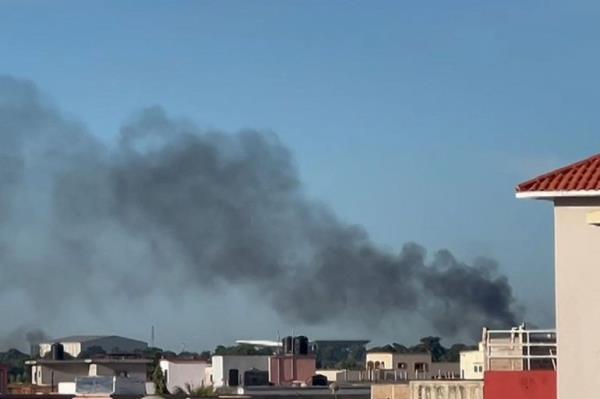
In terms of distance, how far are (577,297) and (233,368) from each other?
73526 millimetres

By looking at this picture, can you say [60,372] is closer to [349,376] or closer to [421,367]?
[349,376]

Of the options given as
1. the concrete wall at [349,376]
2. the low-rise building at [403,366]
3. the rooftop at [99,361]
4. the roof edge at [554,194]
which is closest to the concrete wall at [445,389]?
the roof edge at [554,194]

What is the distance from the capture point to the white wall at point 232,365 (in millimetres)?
104750

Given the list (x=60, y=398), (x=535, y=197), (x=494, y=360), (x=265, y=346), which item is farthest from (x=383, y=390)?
(x=265, y=346)

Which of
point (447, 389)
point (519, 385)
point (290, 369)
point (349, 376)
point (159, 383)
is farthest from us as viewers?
point (349, 376)

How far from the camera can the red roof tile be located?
1419 inches

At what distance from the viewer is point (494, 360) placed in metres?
38.9

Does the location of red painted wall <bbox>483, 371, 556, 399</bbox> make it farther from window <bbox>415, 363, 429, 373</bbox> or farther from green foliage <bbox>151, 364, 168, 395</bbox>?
window <bbox>415, 363, 429, 373</bbox>

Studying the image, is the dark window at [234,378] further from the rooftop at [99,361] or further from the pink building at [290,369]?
the rooftop at [99,361]

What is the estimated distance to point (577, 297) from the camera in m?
36.3

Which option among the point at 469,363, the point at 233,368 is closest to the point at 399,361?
the point at 233,368

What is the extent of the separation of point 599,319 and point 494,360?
12.7 ft

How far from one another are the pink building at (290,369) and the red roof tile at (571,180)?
70.1 meters

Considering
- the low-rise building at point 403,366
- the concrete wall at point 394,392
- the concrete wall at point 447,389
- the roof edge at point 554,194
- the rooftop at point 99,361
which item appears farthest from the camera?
the rooftop at point 99,361
